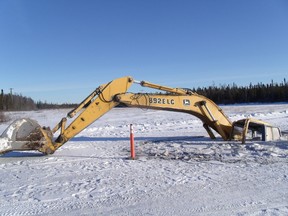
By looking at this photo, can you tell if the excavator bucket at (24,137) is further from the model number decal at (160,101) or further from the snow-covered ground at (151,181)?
the model number decal at (160,101)

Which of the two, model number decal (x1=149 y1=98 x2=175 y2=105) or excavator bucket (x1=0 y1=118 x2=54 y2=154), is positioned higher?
model number decal (x1=149 y1=98 x2=175 y2=105)

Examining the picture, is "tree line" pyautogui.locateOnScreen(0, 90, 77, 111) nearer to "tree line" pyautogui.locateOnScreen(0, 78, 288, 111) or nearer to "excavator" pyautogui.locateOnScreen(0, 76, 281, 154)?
"tree line" pyautogui.locateOnScreen(0, 78, 288, 111)

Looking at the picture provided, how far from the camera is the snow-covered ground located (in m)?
5.64

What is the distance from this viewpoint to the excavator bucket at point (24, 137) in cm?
988

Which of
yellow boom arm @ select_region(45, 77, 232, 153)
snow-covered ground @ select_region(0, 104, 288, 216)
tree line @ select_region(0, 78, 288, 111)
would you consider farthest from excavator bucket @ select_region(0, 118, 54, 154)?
tree line @ select_region(0, 78, 288, 111)

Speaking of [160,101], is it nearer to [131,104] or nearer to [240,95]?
[131,104]

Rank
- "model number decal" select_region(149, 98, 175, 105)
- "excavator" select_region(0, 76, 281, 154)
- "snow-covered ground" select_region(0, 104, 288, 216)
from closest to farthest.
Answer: "snow-covered ground" select_region(0, 104, 288, 216), "excavator" select_region(0, 76, 281, 154), "model number decal" select_region(149, 98, 175, 105)

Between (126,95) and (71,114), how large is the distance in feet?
6.28

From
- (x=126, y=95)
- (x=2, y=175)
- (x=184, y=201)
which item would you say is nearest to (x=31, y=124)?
(x=2, y=175)

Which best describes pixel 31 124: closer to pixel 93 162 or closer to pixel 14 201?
pixel 93 162

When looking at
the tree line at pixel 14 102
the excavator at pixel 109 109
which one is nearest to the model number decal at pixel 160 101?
the excavator at pixel 109 109

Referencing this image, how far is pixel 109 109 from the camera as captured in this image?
10742 millimetres

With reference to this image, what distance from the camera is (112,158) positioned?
1016 centimetres

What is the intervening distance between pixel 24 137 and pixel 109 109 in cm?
273
